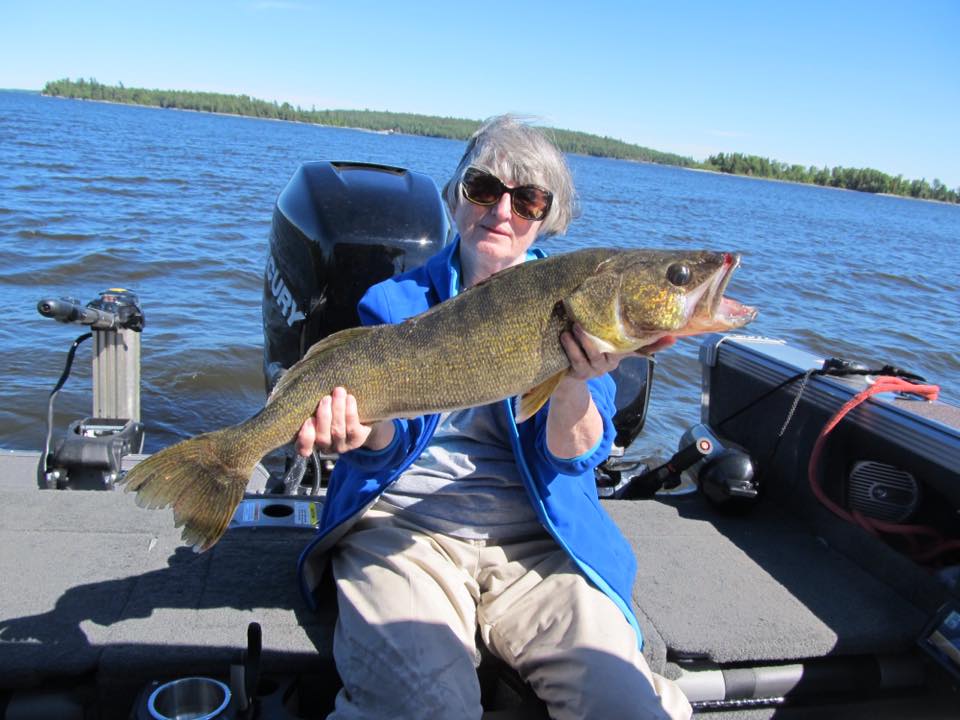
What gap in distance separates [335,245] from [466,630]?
2866mm

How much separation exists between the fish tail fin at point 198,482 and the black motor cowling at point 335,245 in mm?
1992

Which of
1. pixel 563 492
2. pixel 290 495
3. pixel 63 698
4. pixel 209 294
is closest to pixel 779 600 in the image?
pixel 563 492

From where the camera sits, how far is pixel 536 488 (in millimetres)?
2834

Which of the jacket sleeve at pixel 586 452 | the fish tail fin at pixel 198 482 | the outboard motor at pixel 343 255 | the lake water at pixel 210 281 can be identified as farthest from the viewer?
the lake water at pixel 210 281

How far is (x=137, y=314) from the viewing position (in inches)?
183

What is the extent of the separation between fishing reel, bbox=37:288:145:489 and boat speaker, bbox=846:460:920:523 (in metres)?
Result: 4.21

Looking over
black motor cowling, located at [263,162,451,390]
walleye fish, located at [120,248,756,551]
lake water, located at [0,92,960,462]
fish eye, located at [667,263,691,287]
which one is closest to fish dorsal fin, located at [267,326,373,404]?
walleye fish, located at [120,248,756,551]

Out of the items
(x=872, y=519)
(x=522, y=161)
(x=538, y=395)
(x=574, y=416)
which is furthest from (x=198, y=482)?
(x=872, y=519)

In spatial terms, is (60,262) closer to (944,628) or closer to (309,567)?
(309,567)

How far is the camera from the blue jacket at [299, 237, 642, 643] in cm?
279

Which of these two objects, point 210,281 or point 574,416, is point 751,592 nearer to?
point 574,416

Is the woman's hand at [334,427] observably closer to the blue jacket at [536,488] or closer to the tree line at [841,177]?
the blue jacket at [536,488]

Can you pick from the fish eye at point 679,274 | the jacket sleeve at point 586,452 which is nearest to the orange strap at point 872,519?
the jacket sleeve at point 586,452

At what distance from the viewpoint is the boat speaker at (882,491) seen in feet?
12.4
